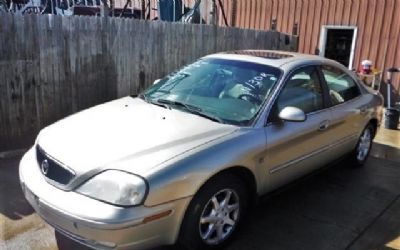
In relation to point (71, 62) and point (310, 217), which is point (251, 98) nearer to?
point (310, 217)

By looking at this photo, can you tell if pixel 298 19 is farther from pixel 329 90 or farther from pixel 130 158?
pixel 130 158

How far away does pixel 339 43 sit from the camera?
10734 mm

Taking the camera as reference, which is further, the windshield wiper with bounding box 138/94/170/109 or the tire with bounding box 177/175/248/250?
the windshield wiper with bounding box 138/94/170/109

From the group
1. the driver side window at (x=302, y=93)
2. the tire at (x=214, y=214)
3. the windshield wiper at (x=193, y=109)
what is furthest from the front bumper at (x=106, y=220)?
the driver side window at (x=302, y=93)

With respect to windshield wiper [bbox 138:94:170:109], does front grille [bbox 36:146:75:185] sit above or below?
below

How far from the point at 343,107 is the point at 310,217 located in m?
1.39

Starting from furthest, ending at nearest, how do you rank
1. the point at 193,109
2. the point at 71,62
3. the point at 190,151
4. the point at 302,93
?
the point at 71,62 < the point at 302,93 < the point at 193,109 < the point at 190,151

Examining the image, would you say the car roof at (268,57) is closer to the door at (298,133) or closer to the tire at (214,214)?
the door at (298,133)

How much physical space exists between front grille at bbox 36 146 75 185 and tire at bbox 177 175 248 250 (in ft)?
2.86

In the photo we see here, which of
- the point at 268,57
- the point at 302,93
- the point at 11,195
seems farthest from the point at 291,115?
the point at 11,195

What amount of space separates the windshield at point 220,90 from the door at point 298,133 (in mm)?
203

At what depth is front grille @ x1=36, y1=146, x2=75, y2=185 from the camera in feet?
9.09

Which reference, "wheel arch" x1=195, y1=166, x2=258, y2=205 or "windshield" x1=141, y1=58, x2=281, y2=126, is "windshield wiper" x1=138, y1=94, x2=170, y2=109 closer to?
"windshield" x1=141, y1=58, x2=281, y2=126

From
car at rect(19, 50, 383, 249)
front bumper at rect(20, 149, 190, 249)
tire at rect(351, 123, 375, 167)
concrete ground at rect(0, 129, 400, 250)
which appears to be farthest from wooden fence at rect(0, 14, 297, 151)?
tire at rect(351, 123, 375, 167)
